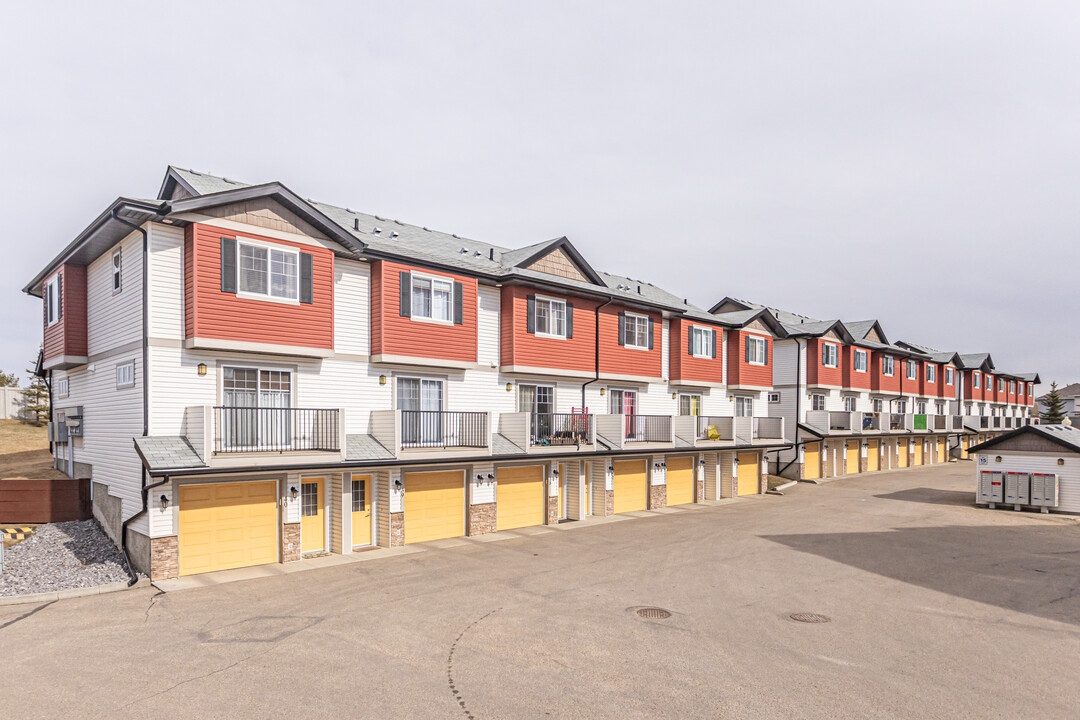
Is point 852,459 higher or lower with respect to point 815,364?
lower

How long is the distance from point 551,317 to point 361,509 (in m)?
9.67

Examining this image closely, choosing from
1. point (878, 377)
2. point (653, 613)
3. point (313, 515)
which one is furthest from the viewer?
point (878, 377)

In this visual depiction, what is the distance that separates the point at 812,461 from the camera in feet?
132

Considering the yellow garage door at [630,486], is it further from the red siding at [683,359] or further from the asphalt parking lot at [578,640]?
the asphalt parking lot at [578,640]

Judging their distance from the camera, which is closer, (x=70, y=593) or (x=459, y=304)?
(x=70, y=593)

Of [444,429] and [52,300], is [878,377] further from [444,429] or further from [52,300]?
[52,300]

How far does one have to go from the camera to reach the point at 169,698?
864 centimetres

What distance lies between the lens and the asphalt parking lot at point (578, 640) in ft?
28.4

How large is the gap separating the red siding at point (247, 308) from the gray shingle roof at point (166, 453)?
99.3 inches

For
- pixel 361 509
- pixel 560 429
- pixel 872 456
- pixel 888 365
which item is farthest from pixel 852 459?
pixel 361 509

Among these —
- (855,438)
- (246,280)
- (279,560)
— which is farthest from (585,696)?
(855,438)

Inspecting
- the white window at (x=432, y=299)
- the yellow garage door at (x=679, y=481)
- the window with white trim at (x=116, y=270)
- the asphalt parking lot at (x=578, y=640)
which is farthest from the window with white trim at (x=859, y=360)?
the window with white trim at (x=116, y=270)

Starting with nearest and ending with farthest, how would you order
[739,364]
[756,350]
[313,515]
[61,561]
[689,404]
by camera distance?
1. [61,561]
2. [313,515]
3. [689,404]
4. [739,364]
5. [756,350]

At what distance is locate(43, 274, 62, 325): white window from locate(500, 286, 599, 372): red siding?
1415 centimetres
